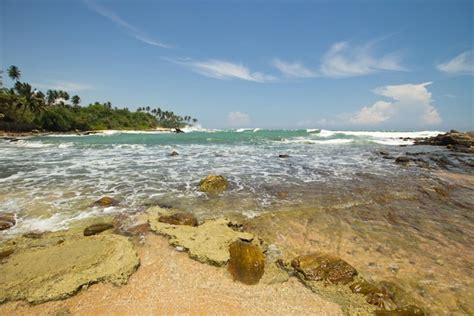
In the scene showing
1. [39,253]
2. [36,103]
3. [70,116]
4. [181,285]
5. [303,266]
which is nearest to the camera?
[181,285]

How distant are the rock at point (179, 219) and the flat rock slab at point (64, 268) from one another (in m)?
1.23

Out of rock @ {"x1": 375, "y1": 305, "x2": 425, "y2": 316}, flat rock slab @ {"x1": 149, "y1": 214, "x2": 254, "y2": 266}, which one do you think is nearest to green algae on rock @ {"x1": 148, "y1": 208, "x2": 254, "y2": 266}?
flat rock slab @ {"x1": 149, "y1": 214, "x2": 254, "y2": 266}

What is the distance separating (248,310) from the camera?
344 cm

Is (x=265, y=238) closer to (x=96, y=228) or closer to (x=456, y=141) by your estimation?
(x=96, y=228)

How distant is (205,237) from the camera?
5363 millimetres

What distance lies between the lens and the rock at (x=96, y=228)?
221 inches

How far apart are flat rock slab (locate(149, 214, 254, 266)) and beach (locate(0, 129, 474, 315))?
0.04 meters

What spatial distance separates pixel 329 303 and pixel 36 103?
217 ft

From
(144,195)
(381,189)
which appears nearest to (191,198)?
(144,195)

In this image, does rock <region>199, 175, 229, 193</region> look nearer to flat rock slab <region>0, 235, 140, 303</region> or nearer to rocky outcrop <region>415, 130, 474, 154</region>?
flat rock slab <region>0, 235, 140, 303</region>

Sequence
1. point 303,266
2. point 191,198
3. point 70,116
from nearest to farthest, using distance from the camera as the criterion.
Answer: point 303,266, point 191,198, point 70,116

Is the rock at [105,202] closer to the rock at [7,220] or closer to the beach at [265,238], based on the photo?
the beach at [265,238]

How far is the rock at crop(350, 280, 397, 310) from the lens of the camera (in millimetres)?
3611

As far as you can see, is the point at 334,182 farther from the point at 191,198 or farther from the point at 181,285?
the point at 181,285
